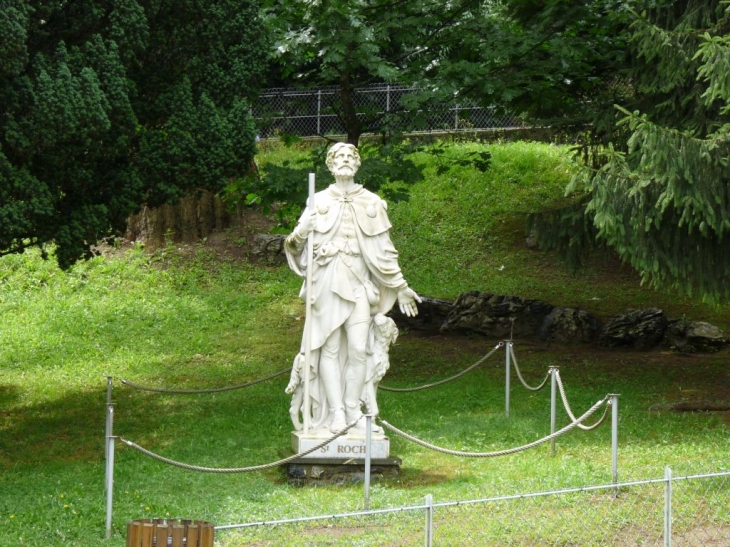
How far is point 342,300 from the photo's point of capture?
1084cm

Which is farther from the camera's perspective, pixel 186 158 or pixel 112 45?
pixel 186 158

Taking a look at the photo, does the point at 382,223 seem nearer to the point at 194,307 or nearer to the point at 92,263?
the point at 194,307

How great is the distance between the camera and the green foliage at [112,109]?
1130 cm

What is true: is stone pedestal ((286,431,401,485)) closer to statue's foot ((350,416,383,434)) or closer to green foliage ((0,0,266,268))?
statue's foot ((350,416,383,434))

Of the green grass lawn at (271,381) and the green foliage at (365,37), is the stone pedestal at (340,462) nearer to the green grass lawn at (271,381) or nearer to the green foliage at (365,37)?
the green grass lawn at (271,381)

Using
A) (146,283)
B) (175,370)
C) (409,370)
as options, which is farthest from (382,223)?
(146,283)

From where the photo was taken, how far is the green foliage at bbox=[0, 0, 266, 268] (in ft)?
37.1

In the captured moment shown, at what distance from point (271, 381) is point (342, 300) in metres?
5.42

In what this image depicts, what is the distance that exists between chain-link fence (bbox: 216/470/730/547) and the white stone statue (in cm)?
190

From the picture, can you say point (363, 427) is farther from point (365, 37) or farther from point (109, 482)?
point (365, 37)

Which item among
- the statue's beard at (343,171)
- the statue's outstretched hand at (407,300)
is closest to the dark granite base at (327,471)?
the statue's outstretched hand at (407,300)

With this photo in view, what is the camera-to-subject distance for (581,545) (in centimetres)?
870

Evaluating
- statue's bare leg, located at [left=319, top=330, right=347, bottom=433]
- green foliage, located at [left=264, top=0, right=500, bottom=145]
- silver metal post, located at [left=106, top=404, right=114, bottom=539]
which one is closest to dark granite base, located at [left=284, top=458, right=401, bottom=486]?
statue's bare leg, located at [left=319, top=330, right=347, bottom=433]

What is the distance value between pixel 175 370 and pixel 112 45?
6237mm
